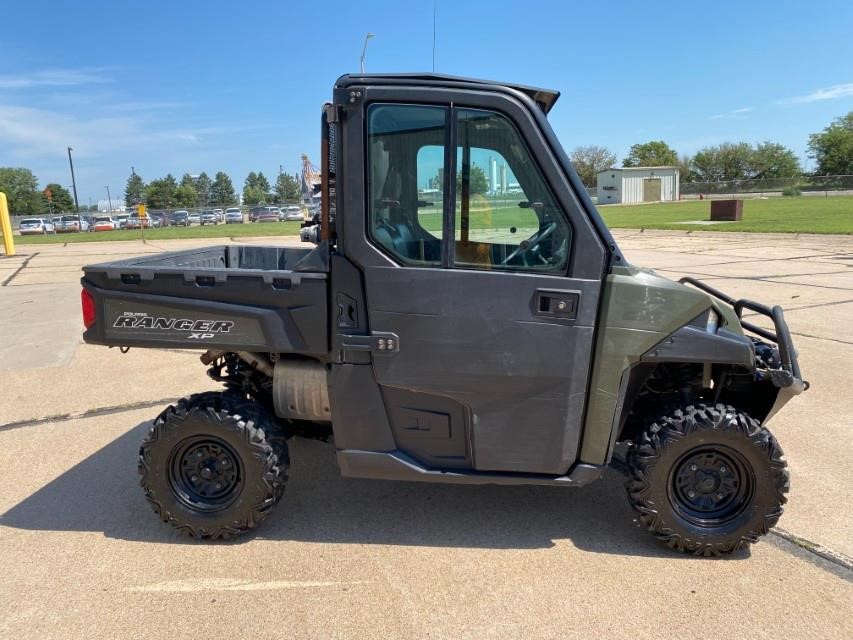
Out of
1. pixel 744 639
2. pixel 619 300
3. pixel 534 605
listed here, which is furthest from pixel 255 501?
pixel 744 639

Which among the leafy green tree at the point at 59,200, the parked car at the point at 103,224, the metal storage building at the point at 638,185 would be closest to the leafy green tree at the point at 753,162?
the metal storage building at the point at 638,185

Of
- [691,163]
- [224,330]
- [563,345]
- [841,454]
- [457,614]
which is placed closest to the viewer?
[457,614]

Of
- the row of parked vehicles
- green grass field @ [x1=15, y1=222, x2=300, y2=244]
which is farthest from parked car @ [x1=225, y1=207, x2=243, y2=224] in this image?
green grass field @ [x1=15, y1=222, x2=300, y2=244]

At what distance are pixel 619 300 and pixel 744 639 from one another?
56.9 inches

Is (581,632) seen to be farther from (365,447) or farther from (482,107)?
(482,107)

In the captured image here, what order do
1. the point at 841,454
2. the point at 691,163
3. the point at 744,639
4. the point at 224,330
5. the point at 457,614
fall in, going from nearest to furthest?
1. the point at 744,639
2. the point at 457,614
3. the point at 224,330
4. the point at 841,454
5. the point at 691,163

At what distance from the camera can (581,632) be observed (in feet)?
8.18

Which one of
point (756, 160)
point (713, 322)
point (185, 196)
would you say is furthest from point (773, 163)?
point (713, 322)

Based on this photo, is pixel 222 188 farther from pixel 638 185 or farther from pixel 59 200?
pixel 638 185

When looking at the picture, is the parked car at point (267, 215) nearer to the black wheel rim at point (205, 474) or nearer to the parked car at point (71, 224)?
the parked car at point (71, 224)

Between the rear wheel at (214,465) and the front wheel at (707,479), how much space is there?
6.03ft

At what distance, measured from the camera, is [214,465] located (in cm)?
323

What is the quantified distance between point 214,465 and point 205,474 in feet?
0.20

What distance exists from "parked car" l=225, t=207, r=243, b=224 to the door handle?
55787mm
